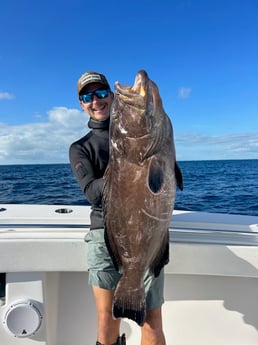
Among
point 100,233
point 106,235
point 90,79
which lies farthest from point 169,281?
point 90,79

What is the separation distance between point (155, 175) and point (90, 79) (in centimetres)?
94

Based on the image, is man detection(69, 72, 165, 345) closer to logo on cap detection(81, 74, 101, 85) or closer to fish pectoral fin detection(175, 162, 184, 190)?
logo on cap detection(81, 74, 101, 85)

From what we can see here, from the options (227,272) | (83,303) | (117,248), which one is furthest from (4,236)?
(227,272)

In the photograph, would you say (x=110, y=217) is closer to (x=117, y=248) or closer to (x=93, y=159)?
(x=117, y=248)

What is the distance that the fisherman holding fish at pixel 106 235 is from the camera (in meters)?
1.83

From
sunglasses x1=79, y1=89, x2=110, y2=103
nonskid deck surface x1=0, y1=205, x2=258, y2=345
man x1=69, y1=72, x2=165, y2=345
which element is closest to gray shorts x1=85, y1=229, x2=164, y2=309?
man x1=69, y1=72, x2=165, y2=345

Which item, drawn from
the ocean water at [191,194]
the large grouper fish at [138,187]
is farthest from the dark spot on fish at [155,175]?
the ocean water at [191,194]

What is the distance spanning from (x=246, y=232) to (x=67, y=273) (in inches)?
62.8

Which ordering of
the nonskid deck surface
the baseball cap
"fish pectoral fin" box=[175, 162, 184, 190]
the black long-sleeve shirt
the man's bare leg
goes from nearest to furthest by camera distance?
"fish pectoral fin" box=[175, 162, 184, 190]
the black long-sleeve shirt
the man's bare leg
the baseball cap
the nonskid deck surface

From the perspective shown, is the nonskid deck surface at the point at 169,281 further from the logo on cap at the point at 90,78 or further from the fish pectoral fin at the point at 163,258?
the logo on cap at the point at 90,78

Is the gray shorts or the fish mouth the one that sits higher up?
the fish mouth

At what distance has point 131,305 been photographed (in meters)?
1.88

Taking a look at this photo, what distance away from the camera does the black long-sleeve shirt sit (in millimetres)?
2029

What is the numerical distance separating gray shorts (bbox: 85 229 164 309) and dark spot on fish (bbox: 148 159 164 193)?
665mm
